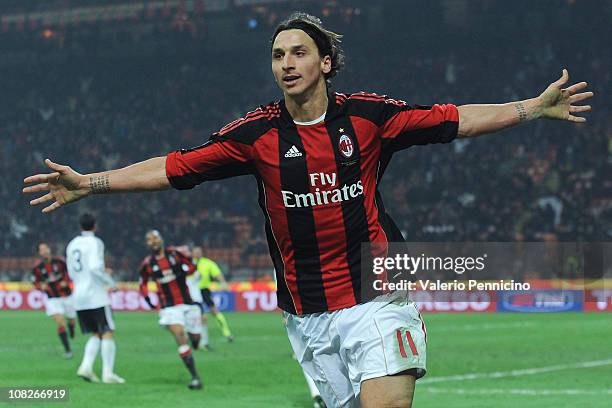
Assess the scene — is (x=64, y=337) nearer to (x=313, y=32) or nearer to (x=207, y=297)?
(x=207, y=297)

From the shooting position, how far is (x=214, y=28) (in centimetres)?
3984

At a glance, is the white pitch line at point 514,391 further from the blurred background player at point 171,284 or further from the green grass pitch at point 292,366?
the blurred background player at point 171,284

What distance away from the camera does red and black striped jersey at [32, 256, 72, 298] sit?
20.4 meters

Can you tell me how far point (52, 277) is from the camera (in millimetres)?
20562

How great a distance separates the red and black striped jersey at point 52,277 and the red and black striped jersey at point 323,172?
15.3 meters

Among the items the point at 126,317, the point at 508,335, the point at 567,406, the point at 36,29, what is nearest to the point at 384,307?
the point at 567,406

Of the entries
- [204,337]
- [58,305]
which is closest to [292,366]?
[204,337]

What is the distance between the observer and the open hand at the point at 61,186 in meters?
5.59

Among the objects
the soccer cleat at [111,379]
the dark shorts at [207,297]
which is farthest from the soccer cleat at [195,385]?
the dark shorts at [207,297]

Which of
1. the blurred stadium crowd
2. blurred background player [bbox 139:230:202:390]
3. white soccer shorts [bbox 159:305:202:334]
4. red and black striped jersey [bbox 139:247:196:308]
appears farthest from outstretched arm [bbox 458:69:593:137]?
the blurred stadium crowd

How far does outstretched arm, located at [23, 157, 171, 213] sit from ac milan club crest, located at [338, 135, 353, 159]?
0.87 meters

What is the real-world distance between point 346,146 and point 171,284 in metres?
9.95

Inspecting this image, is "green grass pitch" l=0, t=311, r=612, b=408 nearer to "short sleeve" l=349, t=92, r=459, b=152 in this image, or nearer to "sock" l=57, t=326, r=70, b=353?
"sock" l=57, t=326, r=70, b=353

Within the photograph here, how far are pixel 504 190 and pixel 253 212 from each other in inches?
314
